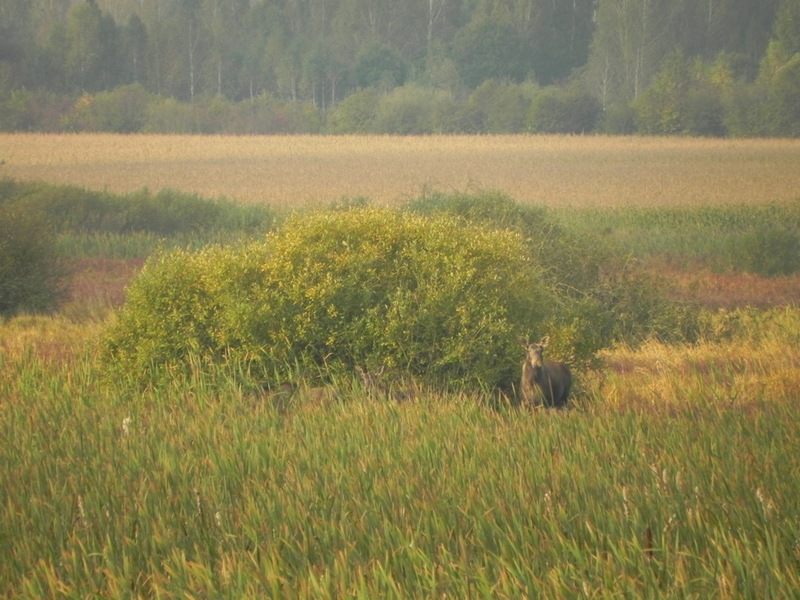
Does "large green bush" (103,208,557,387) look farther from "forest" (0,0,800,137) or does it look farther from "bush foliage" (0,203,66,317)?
"forest" (0,0,800,137)

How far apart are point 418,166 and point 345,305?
3410 centimetres

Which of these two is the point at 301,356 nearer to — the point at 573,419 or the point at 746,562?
the point at 573,419

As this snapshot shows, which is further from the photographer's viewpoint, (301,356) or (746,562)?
(301,356)

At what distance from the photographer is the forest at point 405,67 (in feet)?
163

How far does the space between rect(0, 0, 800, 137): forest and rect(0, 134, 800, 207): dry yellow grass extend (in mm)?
2216

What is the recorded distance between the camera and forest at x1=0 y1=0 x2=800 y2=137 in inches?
1955

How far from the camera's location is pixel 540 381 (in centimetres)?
862

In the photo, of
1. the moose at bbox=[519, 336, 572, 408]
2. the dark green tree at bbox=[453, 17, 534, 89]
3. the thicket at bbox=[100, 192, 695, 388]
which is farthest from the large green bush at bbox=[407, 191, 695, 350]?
the dark green tree at bbox=[453, 17, 534, 89]

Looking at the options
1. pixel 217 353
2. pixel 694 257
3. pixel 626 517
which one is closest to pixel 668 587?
pixel 626 517

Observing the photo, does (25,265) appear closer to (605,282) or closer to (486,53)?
(605,282)

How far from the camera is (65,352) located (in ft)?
40.0

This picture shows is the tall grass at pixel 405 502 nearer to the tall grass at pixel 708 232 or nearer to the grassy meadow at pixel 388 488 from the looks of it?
the grassy meadow at pixel 388 488

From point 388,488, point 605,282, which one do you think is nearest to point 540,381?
point 388,488

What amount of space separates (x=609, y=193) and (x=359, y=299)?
28425 mm
